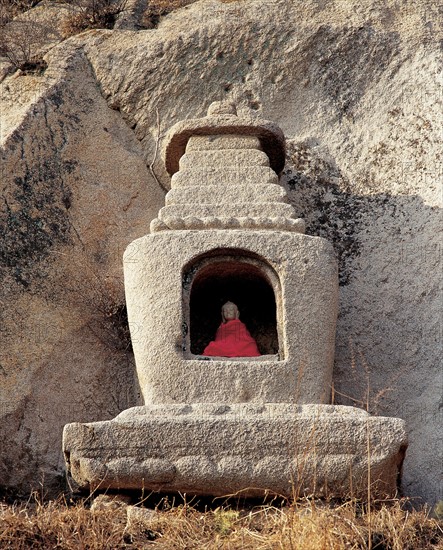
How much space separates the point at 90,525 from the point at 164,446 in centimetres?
89

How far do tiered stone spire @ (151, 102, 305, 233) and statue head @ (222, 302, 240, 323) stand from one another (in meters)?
0.74

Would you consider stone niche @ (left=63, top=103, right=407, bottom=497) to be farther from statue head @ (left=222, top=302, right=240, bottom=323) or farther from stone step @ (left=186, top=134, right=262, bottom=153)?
statue head @ (left=222, top=302, right=240, bottom=323)

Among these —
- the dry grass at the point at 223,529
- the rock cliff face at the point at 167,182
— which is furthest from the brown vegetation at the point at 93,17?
the dry grass at the point at 223,529

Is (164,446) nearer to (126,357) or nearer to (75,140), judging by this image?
(126,357)

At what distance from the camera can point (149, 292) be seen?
8.42 metres

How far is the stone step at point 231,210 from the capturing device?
8.87 m

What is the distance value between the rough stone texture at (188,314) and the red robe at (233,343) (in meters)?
0.41

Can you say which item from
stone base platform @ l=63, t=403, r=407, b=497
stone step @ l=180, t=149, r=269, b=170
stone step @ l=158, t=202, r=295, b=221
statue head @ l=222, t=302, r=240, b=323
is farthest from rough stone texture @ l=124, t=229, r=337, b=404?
stone step @ l=180, t=149, r=269, b=170

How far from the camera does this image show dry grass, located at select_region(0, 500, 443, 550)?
6.20 meters

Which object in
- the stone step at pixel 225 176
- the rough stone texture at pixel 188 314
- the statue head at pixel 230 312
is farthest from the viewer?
the stone step at pixel 225 176

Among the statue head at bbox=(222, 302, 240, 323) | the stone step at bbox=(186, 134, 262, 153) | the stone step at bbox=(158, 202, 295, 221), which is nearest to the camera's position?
the stone step at bbox=(158, 202, 295, 221)

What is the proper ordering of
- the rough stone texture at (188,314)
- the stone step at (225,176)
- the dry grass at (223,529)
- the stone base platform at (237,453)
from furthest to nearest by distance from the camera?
the stone step at (225,176) < the rough stone texture at (188,314) < the stone base platform at (237,453) < the dry grass at (223,529)

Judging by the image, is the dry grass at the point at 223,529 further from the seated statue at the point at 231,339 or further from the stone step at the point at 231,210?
the stone step at the point at 231,210

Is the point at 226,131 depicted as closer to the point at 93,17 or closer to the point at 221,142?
the point at 221,142
